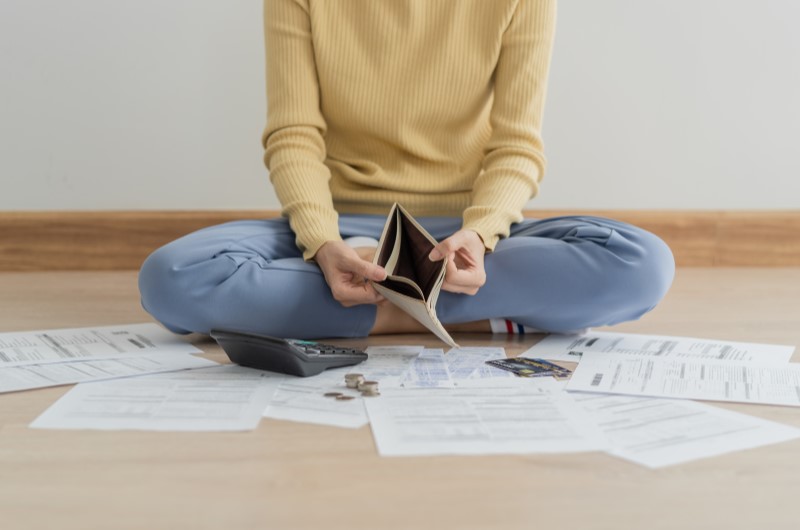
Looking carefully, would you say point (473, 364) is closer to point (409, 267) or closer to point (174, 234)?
point (409, 267)

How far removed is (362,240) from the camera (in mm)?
1535

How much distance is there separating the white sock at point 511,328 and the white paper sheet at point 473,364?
0.41 ft

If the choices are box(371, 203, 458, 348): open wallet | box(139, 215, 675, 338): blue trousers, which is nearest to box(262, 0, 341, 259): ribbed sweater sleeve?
box(139, 215, 675, 338): blue trousers

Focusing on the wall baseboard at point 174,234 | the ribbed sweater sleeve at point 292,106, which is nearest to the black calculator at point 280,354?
the ribbed sweater sleeve at point 292,106

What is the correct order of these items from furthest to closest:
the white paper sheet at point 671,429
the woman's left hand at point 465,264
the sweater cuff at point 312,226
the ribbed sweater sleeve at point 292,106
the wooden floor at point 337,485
Result: the ribbed sweater sleeve at point 292,106 < the sweater cuff at point 312,226 < the woman's left hand at point 465,264 < the white paper sheet at point 671,429 < the wooden floor at point 337,485

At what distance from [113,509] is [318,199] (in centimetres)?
83

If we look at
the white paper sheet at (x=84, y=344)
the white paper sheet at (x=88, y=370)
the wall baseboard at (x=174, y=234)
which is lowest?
the wall baseboard at (x=174, y=234)

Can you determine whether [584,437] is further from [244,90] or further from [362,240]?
[244,90]

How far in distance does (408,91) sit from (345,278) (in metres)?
0.44

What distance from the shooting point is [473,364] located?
125 cm

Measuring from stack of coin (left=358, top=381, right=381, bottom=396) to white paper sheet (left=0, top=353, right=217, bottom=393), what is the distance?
258mm

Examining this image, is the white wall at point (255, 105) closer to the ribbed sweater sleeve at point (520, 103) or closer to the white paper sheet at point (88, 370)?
the ribbed sweater sleeve at point (520, 103)

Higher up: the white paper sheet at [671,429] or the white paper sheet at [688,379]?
the white paper sheet at [671,429]

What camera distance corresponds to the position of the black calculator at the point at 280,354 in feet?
3.74
